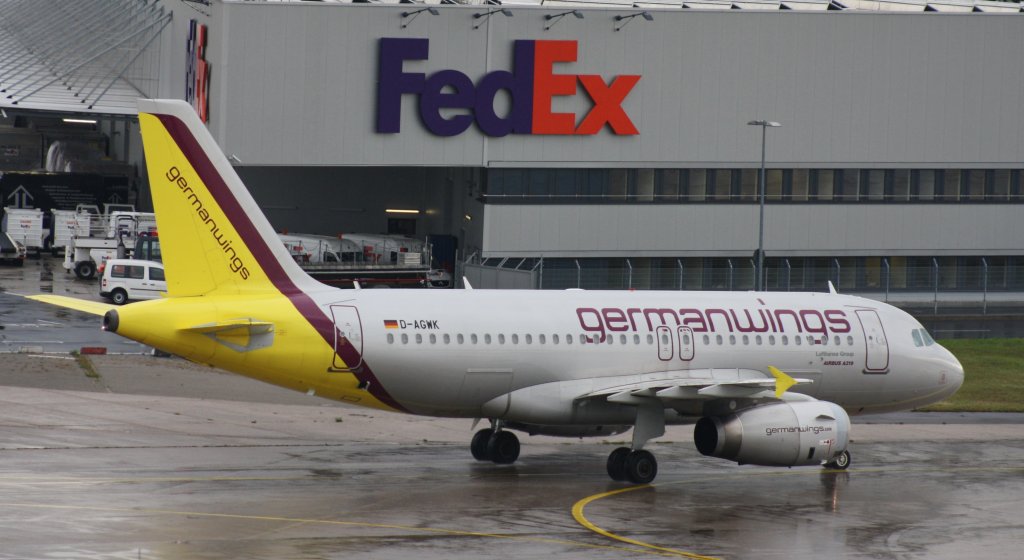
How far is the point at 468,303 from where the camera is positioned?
33250mm

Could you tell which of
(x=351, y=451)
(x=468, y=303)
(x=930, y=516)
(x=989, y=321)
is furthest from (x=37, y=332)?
(x=989, y=321)

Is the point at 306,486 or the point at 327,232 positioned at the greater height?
the point at 327,232

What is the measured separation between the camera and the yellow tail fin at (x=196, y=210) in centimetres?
3045

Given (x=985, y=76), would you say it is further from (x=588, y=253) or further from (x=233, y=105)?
(x=233, y=105)

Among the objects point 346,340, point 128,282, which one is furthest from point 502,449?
point 128,282

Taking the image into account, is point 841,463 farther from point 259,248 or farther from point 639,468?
point 259,248

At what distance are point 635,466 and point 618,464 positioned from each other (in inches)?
18.2

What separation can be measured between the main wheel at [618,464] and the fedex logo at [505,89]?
135 ft

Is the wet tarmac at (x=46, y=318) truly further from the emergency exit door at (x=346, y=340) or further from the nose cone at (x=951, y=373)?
the nose cone at (x=951, y=373)

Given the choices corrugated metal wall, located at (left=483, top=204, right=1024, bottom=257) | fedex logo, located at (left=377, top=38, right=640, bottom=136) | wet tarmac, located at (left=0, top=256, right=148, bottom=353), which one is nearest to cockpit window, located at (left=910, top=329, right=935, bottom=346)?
wet tarmac, located at (left=0, top=256, right=148, bottom=353)

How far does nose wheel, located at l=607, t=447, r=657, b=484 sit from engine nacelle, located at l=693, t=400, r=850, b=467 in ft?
4.89

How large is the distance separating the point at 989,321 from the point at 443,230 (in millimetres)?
29460

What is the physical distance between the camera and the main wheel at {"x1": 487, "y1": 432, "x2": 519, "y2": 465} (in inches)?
1389

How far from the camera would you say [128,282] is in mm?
67500
